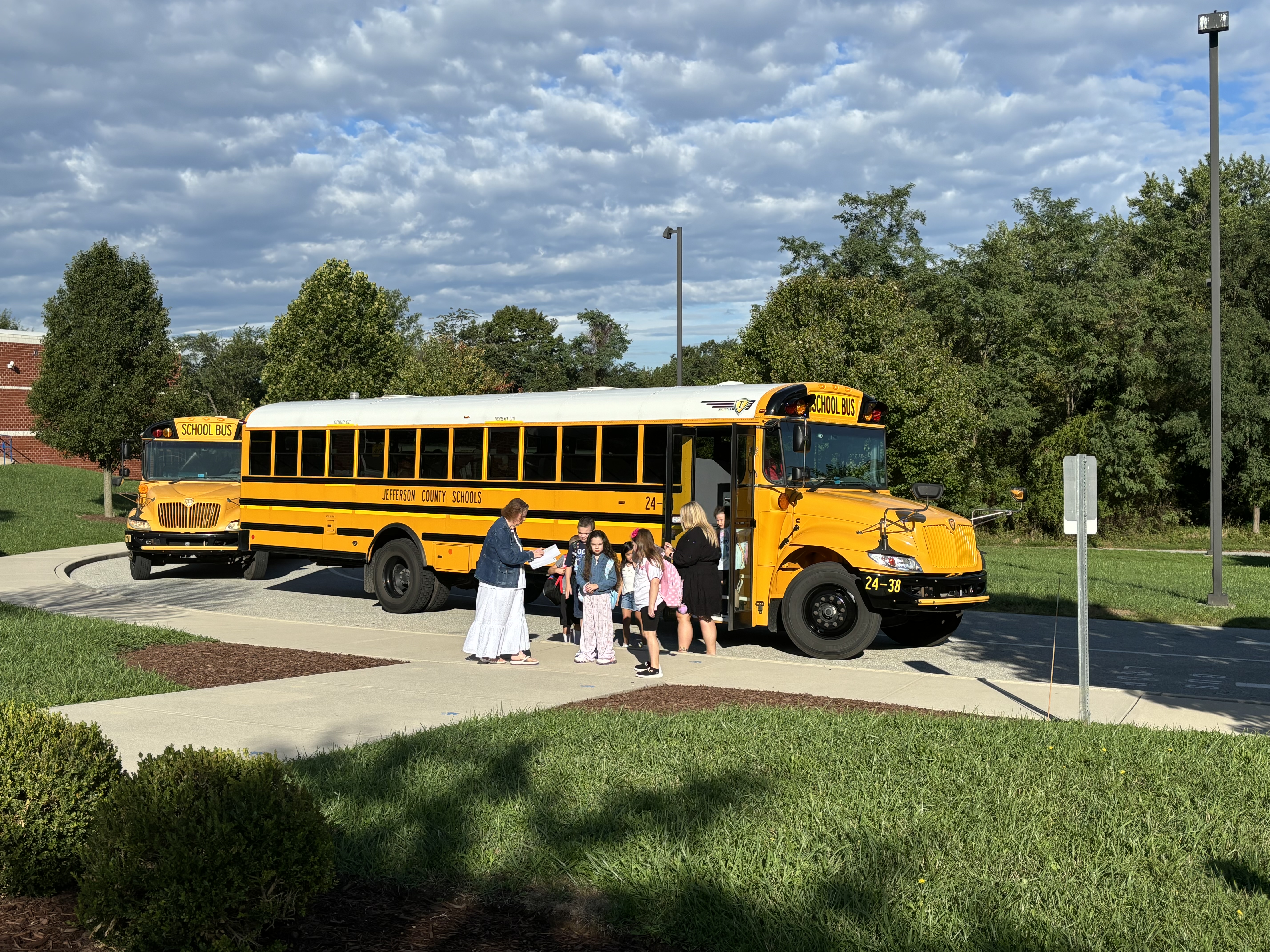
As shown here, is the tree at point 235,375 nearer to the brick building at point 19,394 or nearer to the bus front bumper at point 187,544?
the brick building at point 19,394

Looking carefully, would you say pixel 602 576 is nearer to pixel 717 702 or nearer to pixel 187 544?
pixel 717 702

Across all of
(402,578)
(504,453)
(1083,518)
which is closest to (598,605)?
(504,453)

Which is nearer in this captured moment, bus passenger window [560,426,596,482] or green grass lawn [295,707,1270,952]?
green grass lawn [295,707,1270,952]

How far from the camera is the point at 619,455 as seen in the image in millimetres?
13766

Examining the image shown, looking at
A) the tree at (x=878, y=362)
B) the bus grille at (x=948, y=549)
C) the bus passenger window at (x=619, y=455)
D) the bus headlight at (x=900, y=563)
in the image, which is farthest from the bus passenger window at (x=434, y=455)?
the tree at (x=878, y=362)

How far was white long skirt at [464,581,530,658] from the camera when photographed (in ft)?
39.3

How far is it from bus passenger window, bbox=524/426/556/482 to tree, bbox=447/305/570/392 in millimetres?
70582

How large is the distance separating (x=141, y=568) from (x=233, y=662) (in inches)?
448

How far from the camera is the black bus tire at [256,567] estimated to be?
21219mm

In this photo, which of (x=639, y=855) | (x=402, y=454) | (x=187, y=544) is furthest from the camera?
(x=187, y=544)

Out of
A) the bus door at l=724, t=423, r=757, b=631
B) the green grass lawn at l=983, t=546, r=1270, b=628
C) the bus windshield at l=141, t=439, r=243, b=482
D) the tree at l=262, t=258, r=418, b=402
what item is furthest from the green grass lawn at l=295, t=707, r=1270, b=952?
the tree at l=262, t=258, r=418, b=402

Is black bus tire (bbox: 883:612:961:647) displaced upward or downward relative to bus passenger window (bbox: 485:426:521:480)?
downward

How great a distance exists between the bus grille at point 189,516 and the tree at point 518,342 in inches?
2523

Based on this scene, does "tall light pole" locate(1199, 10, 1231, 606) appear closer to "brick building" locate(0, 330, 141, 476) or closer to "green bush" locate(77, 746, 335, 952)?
"green bush" locate(77, 746, 335, 952)
